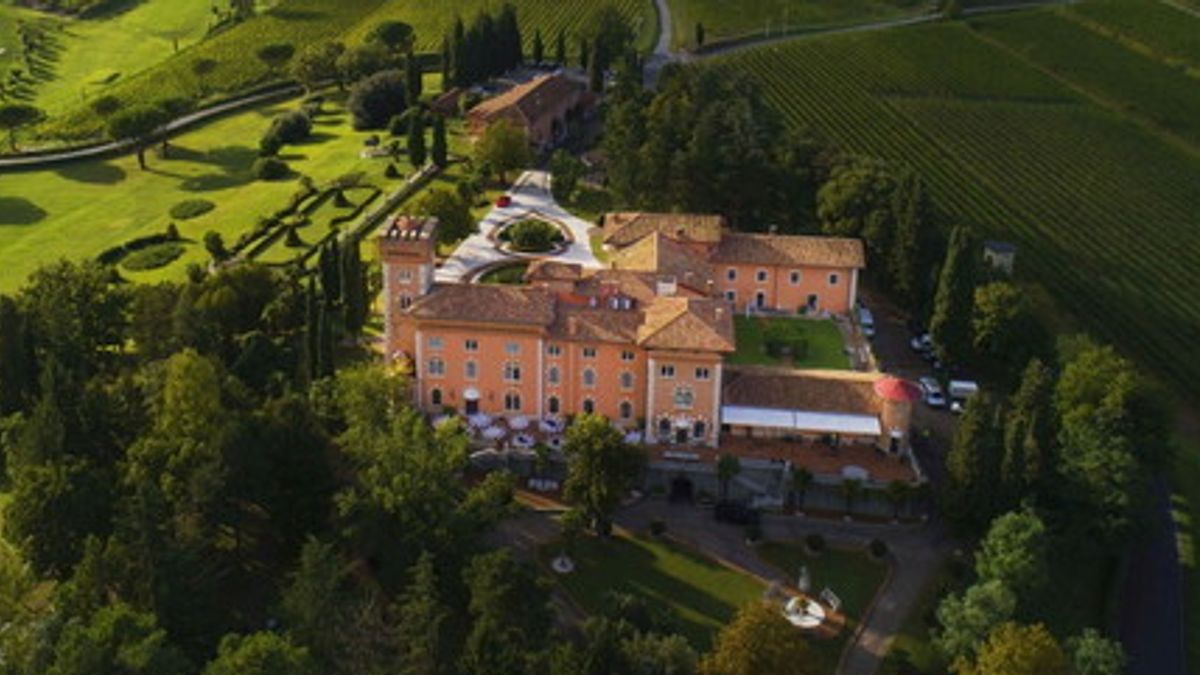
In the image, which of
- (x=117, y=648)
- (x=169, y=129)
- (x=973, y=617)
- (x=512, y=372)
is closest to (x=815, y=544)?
(x=973, y=617)

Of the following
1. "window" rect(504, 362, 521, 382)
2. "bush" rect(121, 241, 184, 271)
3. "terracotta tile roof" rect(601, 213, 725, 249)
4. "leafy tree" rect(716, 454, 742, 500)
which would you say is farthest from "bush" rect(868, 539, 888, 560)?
"bush" rect(121, 241, 184, 271)

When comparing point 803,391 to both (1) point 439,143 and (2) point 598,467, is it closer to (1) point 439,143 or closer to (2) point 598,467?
(2) point 598,467

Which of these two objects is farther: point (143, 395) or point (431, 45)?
point (431, 45)

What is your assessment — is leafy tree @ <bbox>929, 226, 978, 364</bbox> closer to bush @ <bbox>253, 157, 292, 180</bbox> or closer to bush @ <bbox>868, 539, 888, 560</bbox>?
bush @ <bbox>868, 539, 888, 560</bbox>

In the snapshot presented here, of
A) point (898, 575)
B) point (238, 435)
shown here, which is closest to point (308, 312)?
point (238, 435)

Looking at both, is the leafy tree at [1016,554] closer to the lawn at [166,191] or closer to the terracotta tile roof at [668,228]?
the terracotta tile roof at [668,228]

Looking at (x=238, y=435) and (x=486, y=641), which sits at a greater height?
(x=238, y=435)

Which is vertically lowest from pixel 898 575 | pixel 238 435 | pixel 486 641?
pixel 898 575

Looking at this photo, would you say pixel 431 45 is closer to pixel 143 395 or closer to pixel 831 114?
pixel 831 114
